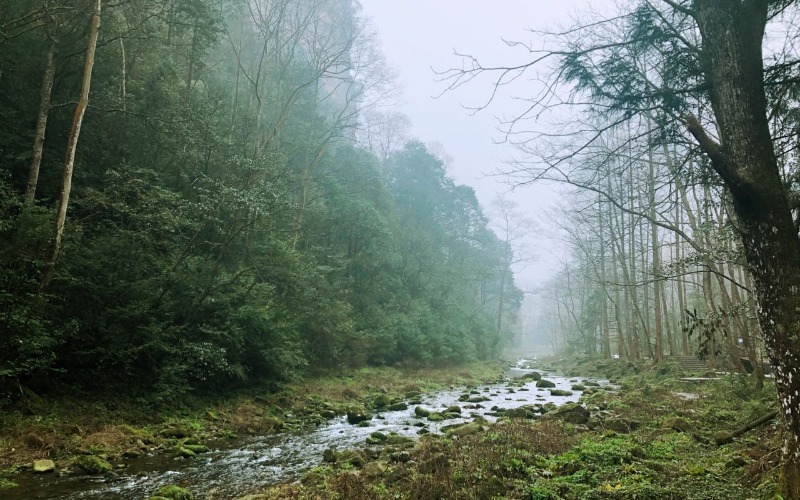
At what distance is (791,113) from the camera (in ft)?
15.3

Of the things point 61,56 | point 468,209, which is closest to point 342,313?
point 61,56

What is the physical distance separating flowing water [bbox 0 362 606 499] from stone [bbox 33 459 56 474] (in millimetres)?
140

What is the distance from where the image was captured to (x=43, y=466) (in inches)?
250

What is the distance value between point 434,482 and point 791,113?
5836 mm

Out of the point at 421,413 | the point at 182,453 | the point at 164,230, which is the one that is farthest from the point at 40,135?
the point at 421,413

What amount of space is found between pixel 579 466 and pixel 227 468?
559cm

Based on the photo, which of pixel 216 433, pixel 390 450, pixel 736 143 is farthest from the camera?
pixel 216 433

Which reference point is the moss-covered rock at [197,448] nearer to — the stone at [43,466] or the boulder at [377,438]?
the stone at [43,466]

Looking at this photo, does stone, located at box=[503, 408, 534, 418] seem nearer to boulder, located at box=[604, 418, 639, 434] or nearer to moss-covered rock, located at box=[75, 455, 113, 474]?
boulder, located at box=[604, 418, 639, 434]

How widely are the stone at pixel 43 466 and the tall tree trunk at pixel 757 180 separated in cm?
899

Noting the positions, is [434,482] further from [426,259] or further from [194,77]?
[426,259]

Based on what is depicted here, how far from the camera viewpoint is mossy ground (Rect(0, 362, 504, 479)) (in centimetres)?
695

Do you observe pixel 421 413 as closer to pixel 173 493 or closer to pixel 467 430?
pixel 467 430

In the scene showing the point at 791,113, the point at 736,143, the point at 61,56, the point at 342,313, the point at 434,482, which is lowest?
the point at 434,482
